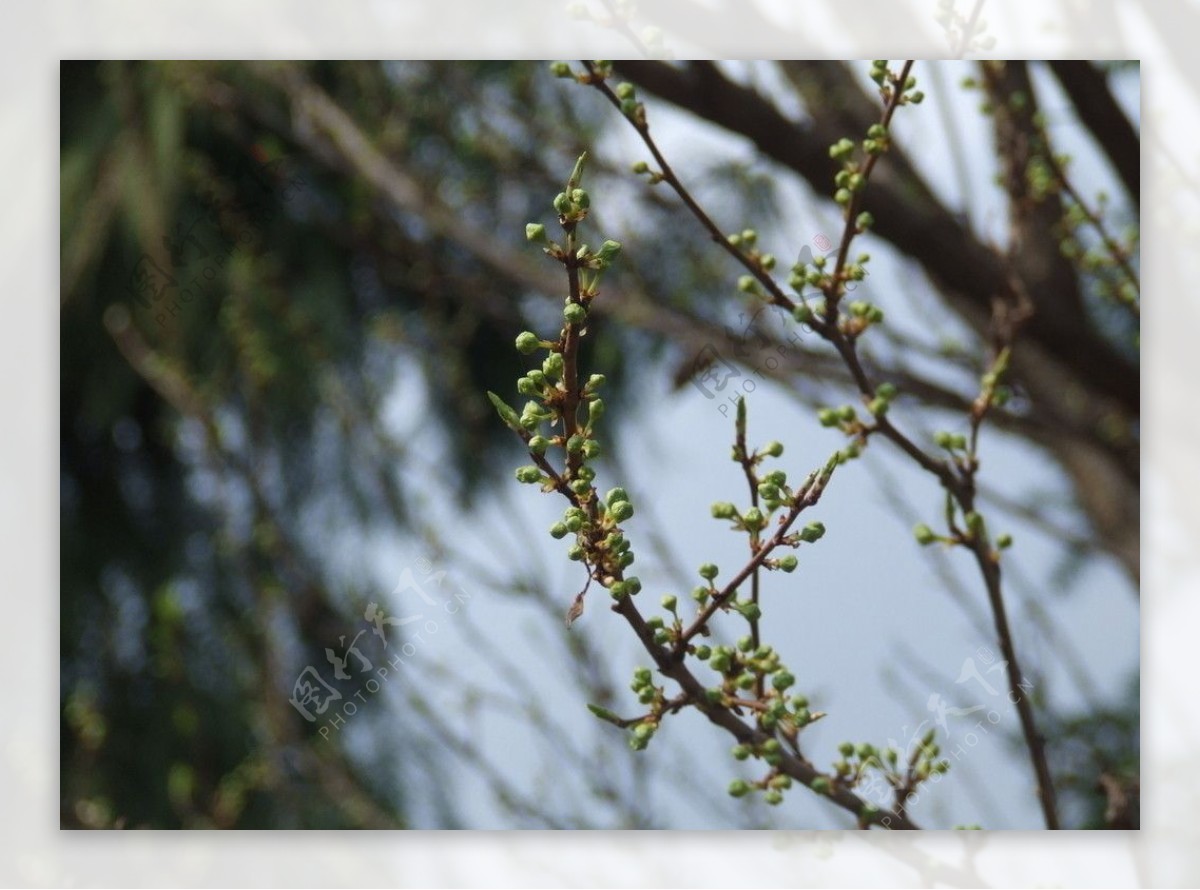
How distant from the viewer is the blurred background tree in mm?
1189

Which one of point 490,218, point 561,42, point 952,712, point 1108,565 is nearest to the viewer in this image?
point 952,712

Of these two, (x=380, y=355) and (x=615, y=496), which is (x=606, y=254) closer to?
(x=615, y=496)

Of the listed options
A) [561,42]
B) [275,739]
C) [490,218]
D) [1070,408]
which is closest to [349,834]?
[275,739]

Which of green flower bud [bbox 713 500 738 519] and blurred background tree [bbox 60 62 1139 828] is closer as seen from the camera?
green flower bud [bbox 713 500 738 519]

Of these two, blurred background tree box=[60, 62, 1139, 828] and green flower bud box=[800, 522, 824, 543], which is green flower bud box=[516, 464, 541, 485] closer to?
green flower bud box=[800, 522, 824, 543]

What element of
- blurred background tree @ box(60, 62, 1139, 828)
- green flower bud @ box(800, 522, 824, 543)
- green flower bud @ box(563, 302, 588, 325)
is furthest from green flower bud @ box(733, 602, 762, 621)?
blurred background tree @ box(60, 62, 1139, 828)

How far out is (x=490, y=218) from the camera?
6.45 ft

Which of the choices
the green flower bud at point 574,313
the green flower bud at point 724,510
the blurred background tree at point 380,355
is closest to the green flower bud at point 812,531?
the green flower bud at point 724,510

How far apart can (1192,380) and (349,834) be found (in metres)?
0.85

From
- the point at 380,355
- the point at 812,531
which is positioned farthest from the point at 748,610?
the point at 380,355

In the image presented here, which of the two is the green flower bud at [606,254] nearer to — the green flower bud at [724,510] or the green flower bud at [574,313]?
the green flower bud at [574,313]

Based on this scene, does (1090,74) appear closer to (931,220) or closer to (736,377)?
(931,220)

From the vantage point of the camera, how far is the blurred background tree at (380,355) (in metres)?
1.19

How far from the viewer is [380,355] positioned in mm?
2172
